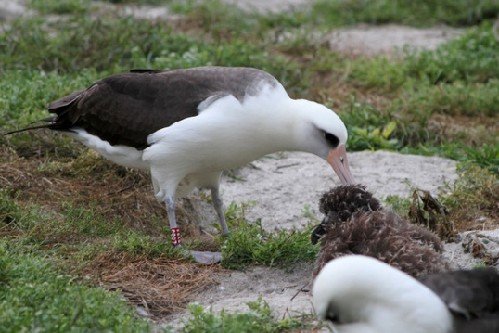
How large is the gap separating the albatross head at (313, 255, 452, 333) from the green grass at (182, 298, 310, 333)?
1.86ft

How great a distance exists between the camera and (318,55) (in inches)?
459

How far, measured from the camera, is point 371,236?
6.18 m

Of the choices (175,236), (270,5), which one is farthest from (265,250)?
(270,5)

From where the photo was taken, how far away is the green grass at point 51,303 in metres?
5.00

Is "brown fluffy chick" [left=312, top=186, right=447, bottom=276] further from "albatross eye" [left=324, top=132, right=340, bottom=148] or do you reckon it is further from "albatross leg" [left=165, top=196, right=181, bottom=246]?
"albatross leg" [left=165, top=196, right=181, bottom=246]


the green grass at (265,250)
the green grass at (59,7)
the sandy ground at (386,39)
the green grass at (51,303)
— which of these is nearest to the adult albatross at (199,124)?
the green grass at (265,250)

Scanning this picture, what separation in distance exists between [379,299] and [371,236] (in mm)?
1464

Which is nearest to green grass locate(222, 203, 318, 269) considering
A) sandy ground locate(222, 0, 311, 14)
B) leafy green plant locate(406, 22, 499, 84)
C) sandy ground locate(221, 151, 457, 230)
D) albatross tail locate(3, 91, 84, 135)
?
sandy ground locate(221, 151, 457, 230)

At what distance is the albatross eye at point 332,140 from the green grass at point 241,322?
69.6 inches

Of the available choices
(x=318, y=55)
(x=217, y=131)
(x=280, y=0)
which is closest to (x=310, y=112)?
(x=217, y=131)

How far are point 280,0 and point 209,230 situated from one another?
23.9ft

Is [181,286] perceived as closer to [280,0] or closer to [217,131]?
[217,131]

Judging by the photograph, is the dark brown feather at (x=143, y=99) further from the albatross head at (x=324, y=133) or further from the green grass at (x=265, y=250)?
the green grass at (x=265, y=250)

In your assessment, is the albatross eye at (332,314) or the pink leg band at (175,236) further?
the pink leg band at (175,236)
